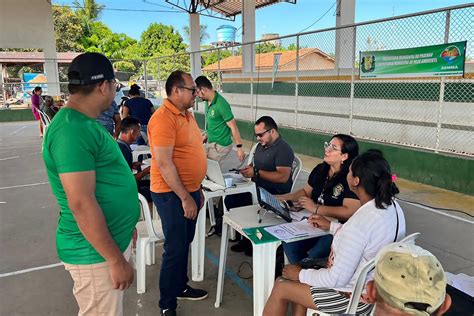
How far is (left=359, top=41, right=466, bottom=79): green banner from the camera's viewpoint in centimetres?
516

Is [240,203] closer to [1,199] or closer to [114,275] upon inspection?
[114,275]

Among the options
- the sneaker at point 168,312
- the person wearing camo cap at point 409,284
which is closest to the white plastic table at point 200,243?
the sneaker at point 168,312

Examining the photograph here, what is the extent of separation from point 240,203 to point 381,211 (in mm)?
2127

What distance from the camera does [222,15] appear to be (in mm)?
18969

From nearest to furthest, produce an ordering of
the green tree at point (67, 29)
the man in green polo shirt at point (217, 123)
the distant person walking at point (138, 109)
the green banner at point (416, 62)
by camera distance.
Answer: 1. the man in green polo shirt at point (217, 123)
2. the green banner at point (416, 62)
3. the distant person walking at point (138, 109)
4. the green tree at point (67, 29)

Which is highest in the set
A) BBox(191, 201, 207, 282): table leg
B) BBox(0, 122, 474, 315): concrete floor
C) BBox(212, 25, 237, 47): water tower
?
BBox(212, 25, 237, 47): water tower

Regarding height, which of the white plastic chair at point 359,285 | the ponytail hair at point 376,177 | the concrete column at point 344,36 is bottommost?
the white plastic chair at point 359,285

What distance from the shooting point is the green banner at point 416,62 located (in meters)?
5.16

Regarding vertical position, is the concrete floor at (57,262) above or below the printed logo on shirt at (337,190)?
below

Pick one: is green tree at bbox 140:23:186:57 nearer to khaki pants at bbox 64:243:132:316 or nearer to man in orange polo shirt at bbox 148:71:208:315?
man in orange polo shirt at bbox 148:71:208:315

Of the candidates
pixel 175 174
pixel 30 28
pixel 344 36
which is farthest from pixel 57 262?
pixel 30 28

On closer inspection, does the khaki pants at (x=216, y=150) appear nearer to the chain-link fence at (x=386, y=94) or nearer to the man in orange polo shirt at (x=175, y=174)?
the man in orange polo shirt at (x=175, y=174)

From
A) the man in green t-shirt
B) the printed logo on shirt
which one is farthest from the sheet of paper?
the man in green t-shirt

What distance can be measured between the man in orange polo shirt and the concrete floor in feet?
1.28
